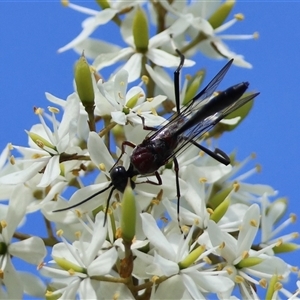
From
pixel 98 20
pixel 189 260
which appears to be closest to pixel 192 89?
pixel 98 20

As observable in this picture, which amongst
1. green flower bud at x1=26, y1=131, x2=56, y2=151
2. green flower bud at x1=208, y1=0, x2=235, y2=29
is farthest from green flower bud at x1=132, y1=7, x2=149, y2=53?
green flower bud at x1=26, y1=131, x2=56, y2=151

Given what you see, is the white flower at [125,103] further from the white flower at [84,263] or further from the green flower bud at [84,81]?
the white flower at [84,263]

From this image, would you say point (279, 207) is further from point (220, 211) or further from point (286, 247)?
point (220, 211)

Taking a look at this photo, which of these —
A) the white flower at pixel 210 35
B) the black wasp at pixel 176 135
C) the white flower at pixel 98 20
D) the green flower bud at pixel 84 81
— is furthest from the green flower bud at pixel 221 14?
the green flower bud at pixel 84 81

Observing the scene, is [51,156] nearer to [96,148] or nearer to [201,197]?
[96,148]

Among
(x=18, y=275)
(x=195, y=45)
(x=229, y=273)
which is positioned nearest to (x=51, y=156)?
(x=18, y=275)

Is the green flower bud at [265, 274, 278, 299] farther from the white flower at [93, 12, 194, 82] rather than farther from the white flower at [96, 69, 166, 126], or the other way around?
the white flower at [93, 12, 194, 82]
